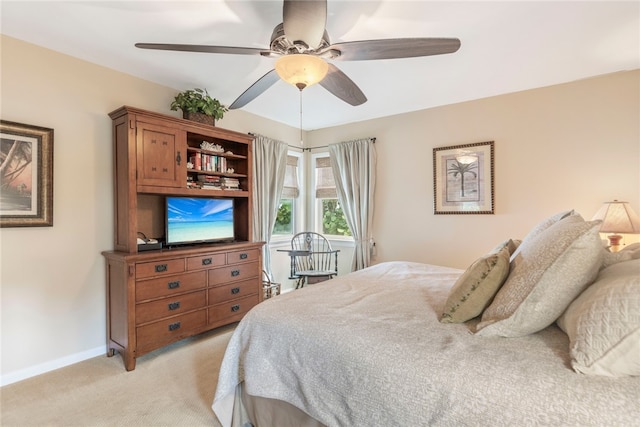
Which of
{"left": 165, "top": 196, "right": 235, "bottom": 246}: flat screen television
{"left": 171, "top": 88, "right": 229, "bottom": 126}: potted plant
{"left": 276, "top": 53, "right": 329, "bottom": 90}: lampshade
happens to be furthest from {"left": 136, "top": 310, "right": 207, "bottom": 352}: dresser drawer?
{"left": 276, "top": 53, "right": 329, "bottom": 90}: lampshade

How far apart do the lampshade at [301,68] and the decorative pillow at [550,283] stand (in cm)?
148

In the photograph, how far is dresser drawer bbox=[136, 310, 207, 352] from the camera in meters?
2.54

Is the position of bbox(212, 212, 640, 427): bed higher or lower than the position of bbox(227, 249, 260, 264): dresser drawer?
lower

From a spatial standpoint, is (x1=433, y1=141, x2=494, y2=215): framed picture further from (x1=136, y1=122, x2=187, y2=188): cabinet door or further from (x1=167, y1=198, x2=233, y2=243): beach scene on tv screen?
(x1=136, y1=122, x2=187, y2=188): cabinet door

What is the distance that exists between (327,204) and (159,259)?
8.85 feet

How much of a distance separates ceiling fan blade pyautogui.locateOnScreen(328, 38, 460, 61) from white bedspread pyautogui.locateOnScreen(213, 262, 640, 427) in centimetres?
142

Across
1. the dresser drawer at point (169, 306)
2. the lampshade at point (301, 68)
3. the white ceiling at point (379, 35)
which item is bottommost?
the dresser drawer at point (169, 306)

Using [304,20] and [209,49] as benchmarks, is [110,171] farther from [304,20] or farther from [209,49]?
[304,20]

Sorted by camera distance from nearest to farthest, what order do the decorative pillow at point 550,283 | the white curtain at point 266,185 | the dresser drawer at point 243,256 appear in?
the decorative pillow at point 550,283, the dresser drawer at point 243,256, the white curtain at point 266,185

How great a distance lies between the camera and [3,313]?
7.50 feet

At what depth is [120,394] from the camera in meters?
2.13

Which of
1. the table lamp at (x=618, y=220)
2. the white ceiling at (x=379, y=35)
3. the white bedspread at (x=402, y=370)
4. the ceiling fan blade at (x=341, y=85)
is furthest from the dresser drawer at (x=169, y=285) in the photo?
the table lamp at (x=618, y=220)

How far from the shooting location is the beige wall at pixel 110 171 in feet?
7.81

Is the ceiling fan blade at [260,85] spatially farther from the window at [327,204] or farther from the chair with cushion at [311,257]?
the window at [327,204]
